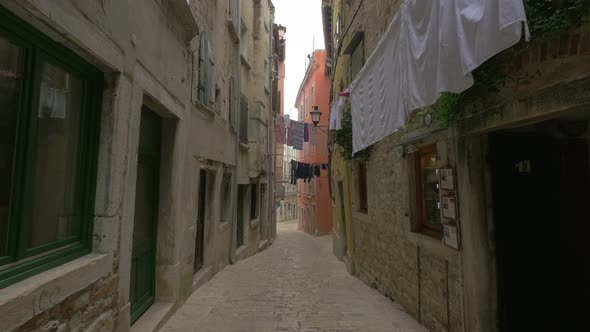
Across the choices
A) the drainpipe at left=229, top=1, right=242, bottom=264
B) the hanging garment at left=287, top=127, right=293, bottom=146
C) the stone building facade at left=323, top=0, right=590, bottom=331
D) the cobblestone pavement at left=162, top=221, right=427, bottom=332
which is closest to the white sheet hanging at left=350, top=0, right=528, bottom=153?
the stone building facade at left=323, top=0, right=590, bottom=331

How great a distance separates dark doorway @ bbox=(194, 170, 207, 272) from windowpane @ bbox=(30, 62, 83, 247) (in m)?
4.02

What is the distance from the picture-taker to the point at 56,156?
2.30 meters

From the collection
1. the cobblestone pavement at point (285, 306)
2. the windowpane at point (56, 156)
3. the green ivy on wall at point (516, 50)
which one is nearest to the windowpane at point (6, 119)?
the windowpane at point (56, 156)

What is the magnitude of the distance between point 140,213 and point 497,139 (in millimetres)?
4065

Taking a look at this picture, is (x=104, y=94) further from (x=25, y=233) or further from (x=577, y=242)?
(x=577, y=242)

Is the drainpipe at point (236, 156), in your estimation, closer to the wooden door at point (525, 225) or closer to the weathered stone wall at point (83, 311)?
the weathered stone wall at point (83, 311)

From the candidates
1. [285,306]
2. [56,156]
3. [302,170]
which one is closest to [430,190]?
[285,306]

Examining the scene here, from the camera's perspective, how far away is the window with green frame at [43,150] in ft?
6.07

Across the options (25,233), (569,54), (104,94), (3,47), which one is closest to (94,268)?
(25,233)

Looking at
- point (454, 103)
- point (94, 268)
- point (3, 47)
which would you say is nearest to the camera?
point (3, 47)

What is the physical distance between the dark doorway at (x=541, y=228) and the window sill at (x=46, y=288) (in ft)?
11.6

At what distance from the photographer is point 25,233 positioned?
1.99 metres

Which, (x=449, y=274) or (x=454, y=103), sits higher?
(x=454, y=103)

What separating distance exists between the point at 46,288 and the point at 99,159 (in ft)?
3.56
